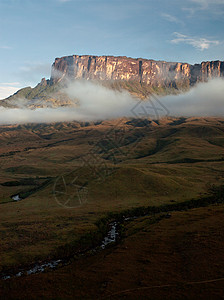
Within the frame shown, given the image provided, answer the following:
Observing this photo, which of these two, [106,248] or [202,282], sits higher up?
[202,282]

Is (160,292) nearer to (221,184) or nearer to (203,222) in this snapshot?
(203,222)

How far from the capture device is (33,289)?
37.5 m

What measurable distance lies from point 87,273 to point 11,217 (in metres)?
51.0

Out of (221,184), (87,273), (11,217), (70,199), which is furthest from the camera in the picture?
(221,184)

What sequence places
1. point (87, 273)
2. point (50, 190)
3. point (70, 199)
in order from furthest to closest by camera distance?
point (50, 190), point (70, 199), point (87, 273)

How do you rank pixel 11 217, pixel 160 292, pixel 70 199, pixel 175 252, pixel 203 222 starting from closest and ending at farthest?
1. pixel 160 292
2. pixel 175 252
3. pixel 203 222
4. pixel 11 217
5. pixel 70 199

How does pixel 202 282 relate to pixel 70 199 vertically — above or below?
above

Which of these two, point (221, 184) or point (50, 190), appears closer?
point (50, 190)

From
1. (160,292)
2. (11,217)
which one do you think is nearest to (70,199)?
(11,217)

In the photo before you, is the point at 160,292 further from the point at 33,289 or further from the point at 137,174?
the point at 137,174

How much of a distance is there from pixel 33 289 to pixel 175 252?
2646 centimetres

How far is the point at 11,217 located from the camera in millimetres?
83375

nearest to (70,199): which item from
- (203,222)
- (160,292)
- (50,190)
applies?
(50,190)

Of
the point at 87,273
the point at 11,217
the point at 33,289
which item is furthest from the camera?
the point at 11,217
